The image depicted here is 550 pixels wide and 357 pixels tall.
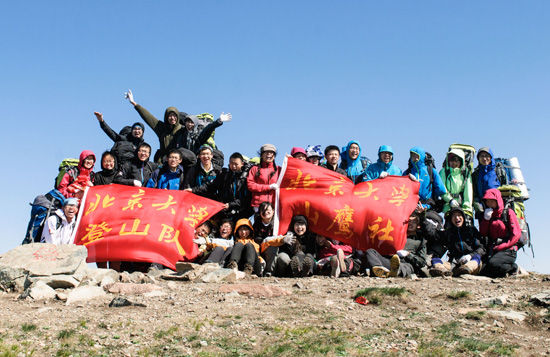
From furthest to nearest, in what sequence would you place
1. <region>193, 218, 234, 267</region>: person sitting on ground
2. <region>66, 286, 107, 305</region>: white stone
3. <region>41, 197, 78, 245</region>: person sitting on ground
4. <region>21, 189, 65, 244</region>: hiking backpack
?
<region>21, 189, 65, 244</region>: hiking backpack < <region>41, 197, 78, 245</region>: person sitting on ground < <region>193, 218, 234, 267</region>: person sitting on ground < <region>66, 286, 107, 305</region>: white stone

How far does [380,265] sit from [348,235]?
103 cm

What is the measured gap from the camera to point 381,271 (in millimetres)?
11969

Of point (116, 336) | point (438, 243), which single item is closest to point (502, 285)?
point (438, 243)

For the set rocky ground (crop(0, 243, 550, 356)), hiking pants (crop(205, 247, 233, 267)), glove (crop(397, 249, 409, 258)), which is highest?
glove (crop(397, 249, 409, 258))

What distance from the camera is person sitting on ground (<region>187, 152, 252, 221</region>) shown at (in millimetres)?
13414

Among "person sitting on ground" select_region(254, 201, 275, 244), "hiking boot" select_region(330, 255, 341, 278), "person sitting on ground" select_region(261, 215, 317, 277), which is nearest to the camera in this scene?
"hiking boot" select_region(330, 255, 341, 278)

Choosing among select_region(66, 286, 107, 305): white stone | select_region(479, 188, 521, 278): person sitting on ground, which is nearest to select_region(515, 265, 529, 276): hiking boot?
select_region(479, 188, 521, 278): person sitting on ground

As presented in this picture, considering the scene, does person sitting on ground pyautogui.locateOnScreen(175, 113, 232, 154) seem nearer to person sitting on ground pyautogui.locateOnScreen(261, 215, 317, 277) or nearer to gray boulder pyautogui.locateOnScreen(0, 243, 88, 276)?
person sitting on ground pyautogui.locateOnScreen(261, 215, 317, 277)

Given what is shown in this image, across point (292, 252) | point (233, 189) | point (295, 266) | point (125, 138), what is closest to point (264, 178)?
point (233, 189)

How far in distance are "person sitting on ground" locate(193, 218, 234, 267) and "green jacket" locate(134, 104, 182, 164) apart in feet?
10.4

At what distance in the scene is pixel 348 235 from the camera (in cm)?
1280

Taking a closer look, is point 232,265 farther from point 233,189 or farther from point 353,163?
point 353,163

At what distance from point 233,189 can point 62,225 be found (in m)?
3.71

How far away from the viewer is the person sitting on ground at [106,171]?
13805 mm
